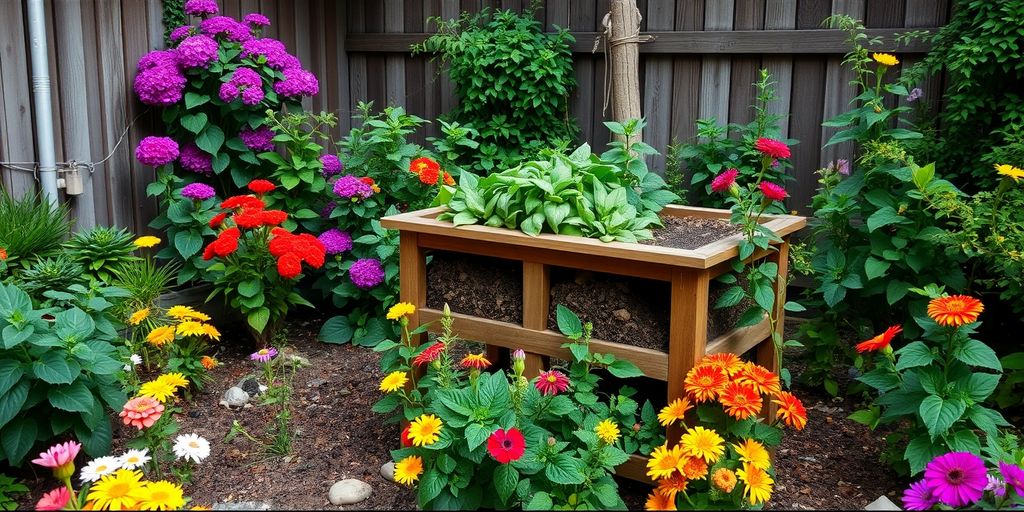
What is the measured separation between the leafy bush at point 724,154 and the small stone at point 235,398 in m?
2.18

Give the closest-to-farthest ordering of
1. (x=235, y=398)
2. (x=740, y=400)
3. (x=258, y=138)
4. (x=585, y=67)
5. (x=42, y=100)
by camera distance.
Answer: (x=740, y=400) < (x=235, y=398) < (x=42, y=100) < (x=258, y=138) < (x=585, y=67)

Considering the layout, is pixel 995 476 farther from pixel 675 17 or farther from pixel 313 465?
pixel 675 17

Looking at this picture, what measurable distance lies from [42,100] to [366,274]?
1.48m

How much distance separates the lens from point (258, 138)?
4.04 meters

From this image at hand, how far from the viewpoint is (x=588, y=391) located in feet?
7.82

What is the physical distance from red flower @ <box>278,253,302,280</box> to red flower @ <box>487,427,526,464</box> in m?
1.46

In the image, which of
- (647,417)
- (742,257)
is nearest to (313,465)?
(647,417)

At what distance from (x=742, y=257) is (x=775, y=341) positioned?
1.23ft

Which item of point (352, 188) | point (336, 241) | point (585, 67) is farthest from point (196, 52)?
point (585, 67)

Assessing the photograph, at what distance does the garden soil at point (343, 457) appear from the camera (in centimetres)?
251

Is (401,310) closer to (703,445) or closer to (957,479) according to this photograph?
(703,445)

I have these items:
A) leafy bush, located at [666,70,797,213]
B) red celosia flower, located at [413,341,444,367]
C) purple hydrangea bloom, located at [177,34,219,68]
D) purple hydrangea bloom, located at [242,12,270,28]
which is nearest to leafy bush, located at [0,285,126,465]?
red celosia flower, located at [413,341,444,367]

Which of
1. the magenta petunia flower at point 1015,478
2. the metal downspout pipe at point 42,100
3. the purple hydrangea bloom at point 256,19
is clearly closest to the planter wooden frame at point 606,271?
the magenta petunia flower at point 1015,478

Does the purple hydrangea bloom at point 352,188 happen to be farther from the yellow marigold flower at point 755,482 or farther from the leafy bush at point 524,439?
the yellow marigold flower at point 755,482
